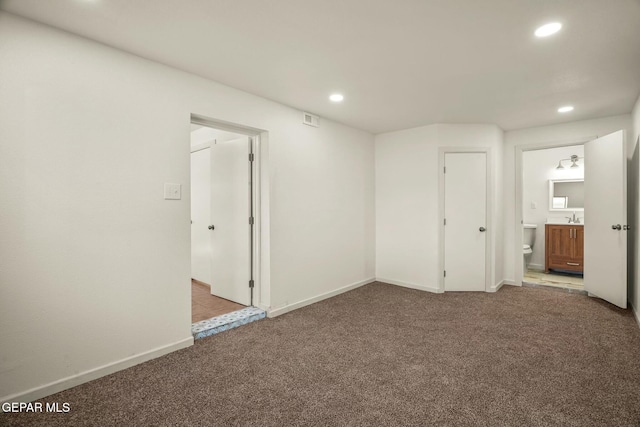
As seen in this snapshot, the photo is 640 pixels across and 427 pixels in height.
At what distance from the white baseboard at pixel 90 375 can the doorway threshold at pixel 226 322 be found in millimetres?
182

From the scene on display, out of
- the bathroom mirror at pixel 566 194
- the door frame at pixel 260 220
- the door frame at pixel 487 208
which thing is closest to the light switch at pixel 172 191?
the door frame at pixel 260 220

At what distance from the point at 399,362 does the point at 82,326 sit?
7.31 ft

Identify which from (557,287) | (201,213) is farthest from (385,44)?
(557,287)

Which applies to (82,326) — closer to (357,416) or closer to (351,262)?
(357,416)

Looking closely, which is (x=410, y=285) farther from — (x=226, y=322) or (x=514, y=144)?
(x=226, y=322)

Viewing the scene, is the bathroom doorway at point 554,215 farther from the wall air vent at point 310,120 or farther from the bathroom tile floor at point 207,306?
the bathroom tile floor at point 207,306

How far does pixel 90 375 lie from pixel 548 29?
3.79m

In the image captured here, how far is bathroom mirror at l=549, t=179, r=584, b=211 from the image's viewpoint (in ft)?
18.5

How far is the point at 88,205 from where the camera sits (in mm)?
2158

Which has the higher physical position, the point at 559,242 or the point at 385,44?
the point at 385,44

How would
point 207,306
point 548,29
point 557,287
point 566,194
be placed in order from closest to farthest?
point 548,29 < point 207,306 < point 557,287 < point 566,194

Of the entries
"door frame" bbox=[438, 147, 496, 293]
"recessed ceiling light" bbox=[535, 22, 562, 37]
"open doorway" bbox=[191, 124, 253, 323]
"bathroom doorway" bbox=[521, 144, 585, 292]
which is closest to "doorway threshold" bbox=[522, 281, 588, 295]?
"bathroom doorway" bbox=[521, 144, 585, 292]

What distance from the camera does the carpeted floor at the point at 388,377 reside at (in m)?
1.77

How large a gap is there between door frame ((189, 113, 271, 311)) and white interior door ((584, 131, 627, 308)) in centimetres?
386
